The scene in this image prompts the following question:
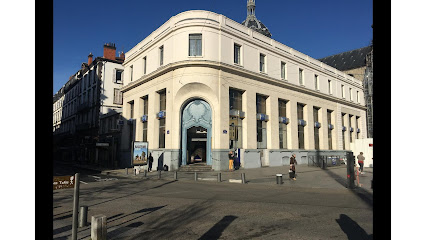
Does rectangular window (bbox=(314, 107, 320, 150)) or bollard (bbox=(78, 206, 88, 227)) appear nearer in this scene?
bollard (bbox=(78, 206, 88, 227))

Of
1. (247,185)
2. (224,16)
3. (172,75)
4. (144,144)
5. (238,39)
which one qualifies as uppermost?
(224,16)

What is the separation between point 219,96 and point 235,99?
9.06 ft

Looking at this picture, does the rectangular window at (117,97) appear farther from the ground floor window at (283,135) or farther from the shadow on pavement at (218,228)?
the shadow on pavement at (218,228)

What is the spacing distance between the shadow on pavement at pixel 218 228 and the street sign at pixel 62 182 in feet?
9.45

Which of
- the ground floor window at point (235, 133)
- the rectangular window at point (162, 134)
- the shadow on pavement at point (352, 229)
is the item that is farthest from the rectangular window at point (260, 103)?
the shadow on pavement at point (352, 229)

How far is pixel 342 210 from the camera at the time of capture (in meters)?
8.18

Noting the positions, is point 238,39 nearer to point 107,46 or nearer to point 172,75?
point 172,75

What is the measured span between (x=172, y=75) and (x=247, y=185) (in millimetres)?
13813

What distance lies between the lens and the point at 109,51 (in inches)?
1566

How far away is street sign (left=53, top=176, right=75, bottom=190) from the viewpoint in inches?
178

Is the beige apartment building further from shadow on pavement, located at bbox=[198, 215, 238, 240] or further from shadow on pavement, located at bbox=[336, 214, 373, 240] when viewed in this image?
shadow on pavement, located at bbox=[336, 214, 373, 240]

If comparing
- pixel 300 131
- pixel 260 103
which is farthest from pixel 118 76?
pixel 300 131

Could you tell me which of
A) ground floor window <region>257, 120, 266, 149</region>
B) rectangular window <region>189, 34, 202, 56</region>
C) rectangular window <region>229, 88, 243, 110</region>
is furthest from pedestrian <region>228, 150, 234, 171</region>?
rectangular window <region>189, 34, 202, 56</region>

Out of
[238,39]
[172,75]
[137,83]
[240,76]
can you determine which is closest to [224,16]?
[238,39]
